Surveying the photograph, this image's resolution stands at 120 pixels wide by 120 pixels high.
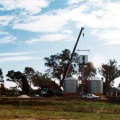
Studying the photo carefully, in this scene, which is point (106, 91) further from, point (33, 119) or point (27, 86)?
point (33, 119)

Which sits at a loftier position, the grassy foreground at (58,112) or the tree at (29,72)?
the tree at (29,72)

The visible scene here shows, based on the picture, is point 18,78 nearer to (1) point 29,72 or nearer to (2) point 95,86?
(1) point 29,72

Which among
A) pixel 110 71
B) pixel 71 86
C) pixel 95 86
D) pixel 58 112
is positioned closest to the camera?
pixel 58 112

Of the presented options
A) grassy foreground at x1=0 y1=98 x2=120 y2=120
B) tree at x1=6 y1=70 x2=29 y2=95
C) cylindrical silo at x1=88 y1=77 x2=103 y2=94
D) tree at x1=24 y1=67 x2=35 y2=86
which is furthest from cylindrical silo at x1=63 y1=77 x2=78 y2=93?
tree at x1=24 y1=67 x2=35 y2=86

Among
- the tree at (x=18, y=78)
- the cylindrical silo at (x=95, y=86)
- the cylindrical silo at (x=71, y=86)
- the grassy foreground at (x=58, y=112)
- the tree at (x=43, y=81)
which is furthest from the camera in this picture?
the tree at (x=18, y=78)

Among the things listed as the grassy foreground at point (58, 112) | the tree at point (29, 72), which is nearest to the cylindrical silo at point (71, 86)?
the grassy foreground at point (58, 112)

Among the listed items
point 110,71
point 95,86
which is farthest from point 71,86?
point 110,71

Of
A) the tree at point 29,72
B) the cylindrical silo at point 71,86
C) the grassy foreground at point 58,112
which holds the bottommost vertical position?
the grassy foreground at point 58,112

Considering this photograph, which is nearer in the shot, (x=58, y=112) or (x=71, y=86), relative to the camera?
(x=58, y=112)

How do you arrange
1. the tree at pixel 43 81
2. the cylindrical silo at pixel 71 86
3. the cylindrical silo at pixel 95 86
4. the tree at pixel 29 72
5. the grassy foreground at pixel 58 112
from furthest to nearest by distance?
the tree at pixel 29 72
the tree at pixel 43 81
the cylindrical silo at pixel 95 86
the cylindrical silo at pixel 71 86
the grassy foreground at pixel 58 112

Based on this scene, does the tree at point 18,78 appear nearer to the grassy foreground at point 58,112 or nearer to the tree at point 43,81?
the tree at point 43,81

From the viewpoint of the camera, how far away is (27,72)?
500 feet

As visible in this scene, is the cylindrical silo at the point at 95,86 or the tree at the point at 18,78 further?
the tree at the point at 18,78

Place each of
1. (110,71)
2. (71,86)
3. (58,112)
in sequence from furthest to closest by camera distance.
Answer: (110,71) < (71,86) < (58,112)
